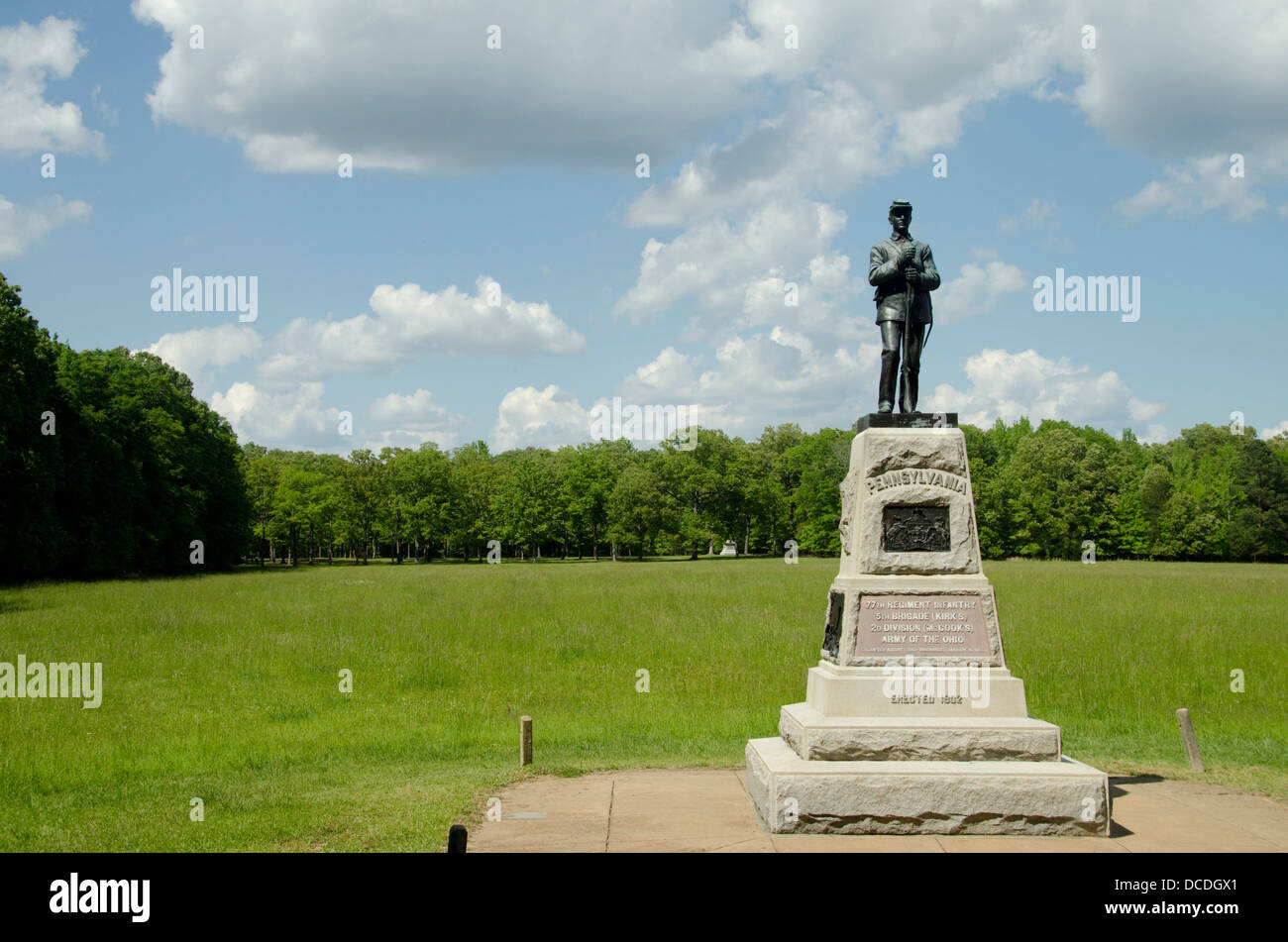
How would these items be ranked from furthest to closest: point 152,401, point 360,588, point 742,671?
point 152,401 < point 360,588 < point 742,671

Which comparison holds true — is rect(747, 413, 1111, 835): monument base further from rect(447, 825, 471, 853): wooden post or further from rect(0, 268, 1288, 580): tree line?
rect(0, 268, 1288, 580): tree line

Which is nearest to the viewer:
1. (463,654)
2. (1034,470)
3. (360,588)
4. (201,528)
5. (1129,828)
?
(1129,828)

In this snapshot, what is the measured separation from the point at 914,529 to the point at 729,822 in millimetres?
3147

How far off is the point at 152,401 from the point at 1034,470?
68823mm

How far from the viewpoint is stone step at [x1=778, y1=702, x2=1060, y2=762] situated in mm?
8016

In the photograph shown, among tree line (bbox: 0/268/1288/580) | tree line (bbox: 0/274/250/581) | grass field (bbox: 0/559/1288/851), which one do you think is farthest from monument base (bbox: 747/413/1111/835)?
tree line (bbox: 0/268/1288/580)

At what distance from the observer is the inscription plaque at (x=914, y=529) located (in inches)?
346

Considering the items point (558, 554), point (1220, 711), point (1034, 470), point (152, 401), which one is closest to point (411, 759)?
point (1220, 711)

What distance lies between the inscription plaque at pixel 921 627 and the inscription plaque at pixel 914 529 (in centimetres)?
48

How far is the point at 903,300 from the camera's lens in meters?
9.68

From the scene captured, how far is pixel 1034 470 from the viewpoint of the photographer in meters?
81.9

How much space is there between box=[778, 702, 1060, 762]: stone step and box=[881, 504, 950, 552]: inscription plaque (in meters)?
1.63

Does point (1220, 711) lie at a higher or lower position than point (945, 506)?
lower
